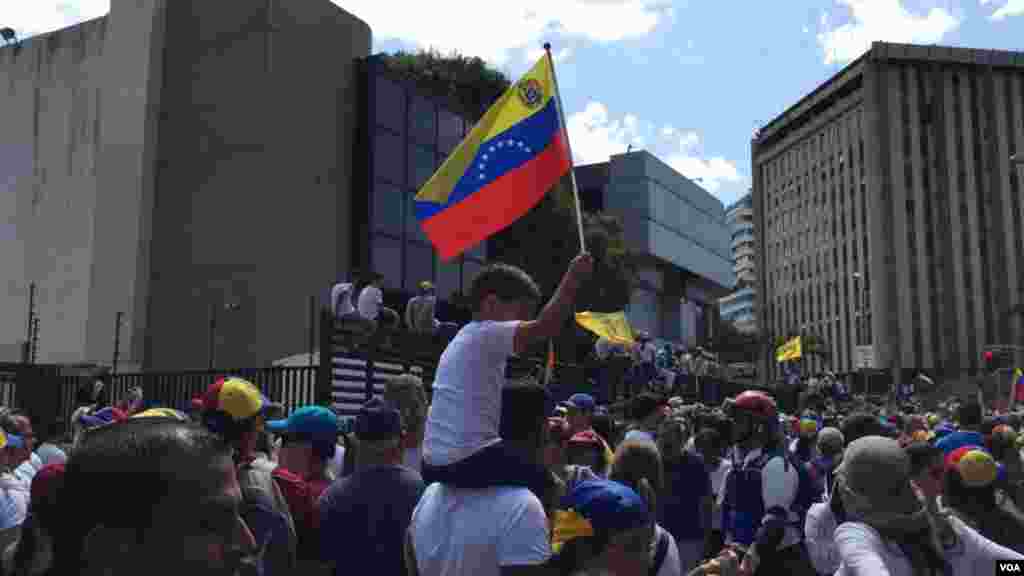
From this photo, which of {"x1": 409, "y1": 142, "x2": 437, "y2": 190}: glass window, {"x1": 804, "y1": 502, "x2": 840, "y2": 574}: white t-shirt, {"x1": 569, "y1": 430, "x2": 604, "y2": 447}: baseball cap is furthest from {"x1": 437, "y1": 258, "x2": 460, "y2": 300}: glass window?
{"x1": 804, "y1": 502, "x2": 840, "y2": 574}: white t-shirt

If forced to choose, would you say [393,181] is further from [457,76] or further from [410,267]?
[457,76]

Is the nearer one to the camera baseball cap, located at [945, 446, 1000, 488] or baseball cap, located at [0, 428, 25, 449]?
baseball cap, located at [945, 446, 1000, 488]

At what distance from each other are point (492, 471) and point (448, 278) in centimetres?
2750

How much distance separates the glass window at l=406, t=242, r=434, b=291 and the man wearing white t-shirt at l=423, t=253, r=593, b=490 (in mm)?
25141

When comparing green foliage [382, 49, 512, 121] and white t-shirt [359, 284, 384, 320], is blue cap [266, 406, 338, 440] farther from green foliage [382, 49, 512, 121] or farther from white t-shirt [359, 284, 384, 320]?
green foliage [382, 49, 512, 121]

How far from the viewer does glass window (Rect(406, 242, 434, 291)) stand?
28.9m

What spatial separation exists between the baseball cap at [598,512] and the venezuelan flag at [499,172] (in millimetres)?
3621

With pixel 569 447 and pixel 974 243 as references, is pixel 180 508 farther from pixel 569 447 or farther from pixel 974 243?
pixel 974 243

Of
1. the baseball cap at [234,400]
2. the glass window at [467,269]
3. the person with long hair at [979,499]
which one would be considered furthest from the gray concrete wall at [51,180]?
the person with long hair at [979,499]

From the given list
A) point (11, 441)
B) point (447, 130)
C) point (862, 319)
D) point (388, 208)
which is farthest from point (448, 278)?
point (862, 319)

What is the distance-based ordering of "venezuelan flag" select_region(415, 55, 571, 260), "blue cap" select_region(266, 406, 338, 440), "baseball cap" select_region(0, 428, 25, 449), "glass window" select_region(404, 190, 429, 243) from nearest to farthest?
1. "blue cap" select_region(266, 406, 338, 440)
2. "baseball cap" select_region(0, 428, 25, 449)
3. "venezuelan flag" select_region(415, 55, 571, 260)
4. "glass window" select_region(404, 190, 429, 243)

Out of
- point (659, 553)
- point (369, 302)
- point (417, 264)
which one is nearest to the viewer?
point (659, 553)

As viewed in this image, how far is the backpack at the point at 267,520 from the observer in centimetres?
331

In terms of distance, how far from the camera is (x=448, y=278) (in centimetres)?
3075
